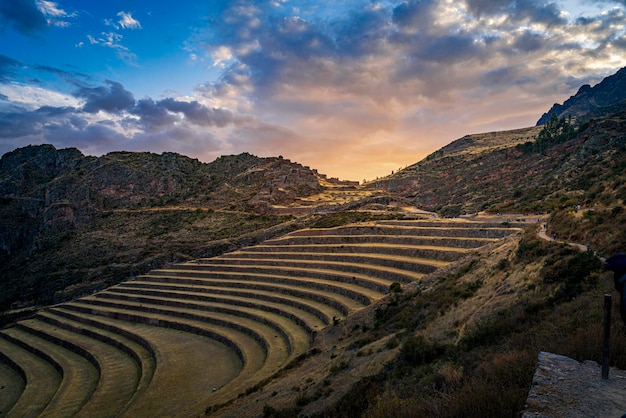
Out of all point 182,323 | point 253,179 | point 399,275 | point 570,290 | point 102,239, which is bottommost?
point 182,323

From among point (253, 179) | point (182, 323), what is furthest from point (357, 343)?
point (253, 179)

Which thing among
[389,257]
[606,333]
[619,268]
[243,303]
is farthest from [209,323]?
[619,268]

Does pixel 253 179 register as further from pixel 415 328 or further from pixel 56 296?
pixel 415 328

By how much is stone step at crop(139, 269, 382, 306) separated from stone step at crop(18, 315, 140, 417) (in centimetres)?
1048

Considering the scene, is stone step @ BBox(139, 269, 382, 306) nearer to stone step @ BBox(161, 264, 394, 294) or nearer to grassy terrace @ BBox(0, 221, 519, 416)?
grassy terrace @ BBox(0, 221, 519, 416)

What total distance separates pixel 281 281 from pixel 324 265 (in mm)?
3957

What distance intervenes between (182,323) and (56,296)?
28.1m

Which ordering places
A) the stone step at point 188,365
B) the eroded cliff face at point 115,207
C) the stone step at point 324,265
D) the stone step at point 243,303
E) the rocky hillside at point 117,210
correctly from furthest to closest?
the eroded cliff face at point 115,207
the rocky hillside at point 117,210
the stone step at point 324,265
the stone step at point 243,303
the stone step at point 188,365

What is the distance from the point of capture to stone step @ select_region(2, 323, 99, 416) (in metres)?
18.5

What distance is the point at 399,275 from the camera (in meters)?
22.3

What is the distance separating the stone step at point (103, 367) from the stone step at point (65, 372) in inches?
16.4

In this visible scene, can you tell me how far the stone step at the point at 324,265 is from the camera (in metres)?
22.5

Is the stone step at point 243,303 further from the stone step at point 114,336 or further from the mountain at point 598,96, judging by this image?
the mountain at point 598,96

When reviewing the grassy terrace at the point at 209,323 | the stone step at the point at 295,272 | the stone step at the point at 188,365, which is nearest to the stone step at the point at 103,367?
the grassy terrace at the point at 209,323
